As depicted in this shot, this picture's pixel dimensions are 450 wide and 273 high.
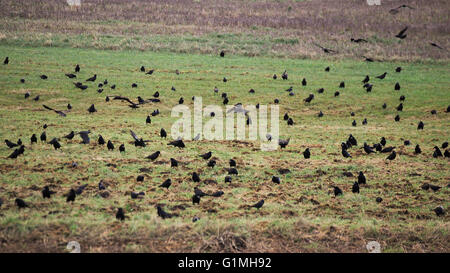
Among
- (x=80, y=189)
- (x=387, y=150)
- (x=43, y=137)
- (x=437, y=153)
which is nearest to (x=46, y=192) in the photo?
(x=80, y=189)

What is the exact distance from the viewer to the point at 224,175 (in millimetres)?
11602

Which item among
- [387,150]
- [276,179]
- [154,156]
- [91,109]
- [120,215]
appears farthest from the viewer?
[91,109]

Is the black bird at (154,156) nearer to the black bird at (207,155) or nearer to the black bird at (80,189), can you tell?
the black bird at (207,155)

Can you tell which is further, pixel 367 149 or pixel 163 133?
pixel 163 133

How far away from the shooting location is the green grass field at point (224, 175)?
27.2 feet

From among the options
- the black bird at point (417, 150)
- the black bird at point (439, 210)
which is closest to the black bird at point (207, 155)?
the black bird at point (439, 210)

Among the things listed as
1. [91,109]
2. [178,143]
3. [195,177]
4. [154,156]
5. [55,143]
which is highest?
[91,109]

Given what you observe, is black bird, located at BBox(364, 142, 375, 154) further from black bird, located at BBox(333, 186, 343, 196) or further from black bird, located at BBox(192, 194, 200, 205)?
black bird, located at BBox(192, 194, 200, 205)

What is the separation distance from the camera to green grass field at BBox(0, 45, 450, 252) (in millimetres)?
8289

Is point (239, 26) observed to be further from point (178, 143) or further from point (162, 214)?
point (162, 214)

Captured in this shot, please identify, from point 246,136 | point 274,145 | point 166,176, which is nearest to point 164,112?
point 246,136

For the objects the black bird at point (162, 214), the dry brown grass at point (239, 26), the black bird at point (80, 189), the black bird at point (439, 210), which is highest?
the dry brown grass at point (239, 26)

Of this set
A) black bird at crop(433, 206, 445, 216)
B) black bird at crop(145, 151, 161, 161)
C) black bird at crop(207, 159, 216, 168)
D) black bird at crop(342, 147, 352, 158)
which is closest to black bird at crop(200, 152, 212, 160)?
black bird at crop(207, 159, 216, 168)
